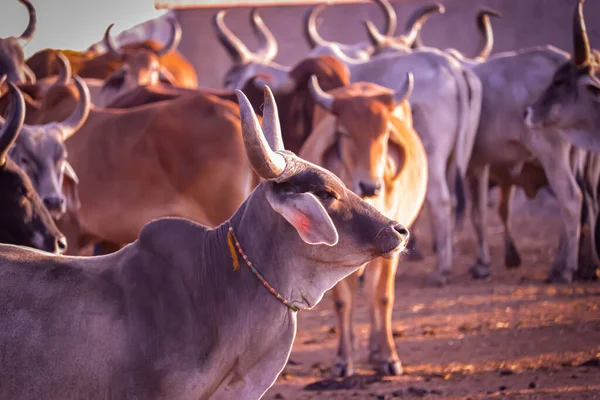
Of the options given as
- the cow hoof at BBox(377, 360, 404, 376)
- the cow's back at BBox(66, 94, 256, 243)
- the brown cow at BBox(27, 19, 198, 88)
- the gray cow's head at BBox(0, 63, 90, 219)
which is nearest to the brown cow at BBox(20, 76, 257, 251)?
the cow's back at BBox(66, 94, 256, 243)

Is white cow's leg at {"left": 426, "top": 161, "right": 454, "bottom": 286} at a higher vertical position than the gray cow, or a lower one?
lower

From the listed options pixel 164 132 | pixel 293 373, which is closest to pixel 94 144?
pixel 164 132

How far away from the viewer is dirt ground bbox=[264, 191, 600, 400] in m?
5.57

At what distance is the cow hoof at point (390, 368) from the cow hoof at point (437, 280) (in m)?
3.43

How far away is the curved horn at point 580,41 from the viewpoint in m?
7.96

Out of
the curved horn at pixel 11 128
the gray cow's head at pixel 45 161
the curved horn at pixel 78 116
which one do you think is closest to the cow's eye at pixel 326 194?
the curved horn at pixel 11 128

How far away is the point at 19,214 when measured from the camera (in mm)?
4766

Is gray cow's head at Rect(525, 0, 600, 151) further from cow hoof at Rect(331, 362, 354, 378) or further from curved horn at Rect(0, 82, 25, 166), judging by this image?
curved horn at Rect(0, 82, 25, 166)

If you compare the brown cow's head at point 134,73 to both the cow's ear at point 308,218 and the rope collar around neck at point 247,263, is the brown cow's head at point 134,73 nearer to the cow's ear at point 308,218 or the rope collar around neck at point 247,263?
the rope collar around neck at point 247,263

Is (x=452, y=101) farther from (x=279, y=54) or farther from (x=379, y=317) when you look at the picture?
(x=279, y=54)

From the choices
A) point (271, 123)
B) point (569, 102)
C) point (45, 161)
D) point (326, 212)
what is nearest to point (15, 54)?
point (45, 161)

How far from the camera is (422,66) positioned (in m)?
9.59

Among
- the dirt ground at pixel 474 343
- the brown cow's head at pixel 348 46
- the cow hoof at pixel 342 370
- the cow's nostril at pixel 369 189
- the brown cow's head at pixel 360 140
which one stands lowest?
the dirt ground at pixel 474 343

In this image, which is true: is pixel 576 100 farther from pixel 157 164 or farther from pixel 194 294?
pixel 194 294
